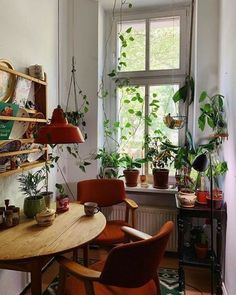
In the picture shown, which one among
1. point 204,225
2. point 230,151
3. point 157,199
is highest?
point 230,151

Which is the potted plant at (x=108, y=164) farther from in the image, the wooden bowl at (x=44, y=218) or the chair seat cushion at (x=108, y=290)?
the chair seat cushion at (x=108, y=290)

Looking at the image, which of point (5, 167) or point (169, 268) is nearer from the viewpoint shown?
point (5, 167)

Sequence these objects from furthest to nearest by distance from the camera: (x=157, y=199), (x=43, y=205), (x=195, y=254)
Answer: (x=157, y=199) → (x=195, y=254) → (x=43, y=205)

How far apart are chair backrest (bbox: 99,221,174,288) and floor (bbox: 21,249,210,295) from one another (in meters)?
1.21

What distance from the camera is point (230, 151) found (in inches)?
77.9

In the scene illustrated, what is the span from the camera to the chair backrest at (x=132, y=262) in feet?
3.86

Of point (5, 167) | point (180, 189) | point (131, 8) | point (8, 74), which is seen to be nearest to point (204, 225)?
point (180, 189)

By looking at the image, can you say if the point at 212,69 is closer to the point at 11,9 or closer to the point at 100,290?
the point at 11,9

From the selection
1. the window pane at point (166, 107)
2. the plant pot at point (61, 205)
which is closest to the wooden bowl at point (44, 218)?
the plant pot at point (61, 205)

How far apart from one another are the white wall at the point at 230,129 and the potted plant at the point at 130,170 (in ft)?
3.36

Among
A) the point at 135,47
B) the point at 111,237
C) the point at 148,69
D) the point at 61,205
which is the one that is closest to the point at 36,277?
the point at 61,205

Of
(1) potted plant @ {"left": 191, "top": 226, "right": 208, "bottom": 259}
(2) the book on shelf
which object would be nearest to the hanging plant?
(1) potted plant @ {"left": 191, "top": 226, "right": 208, "bottom": 259}

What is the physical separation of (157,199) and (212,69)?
1.50 meters

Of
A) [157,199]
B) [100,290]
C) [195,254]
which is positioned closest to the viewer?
[100,290]
